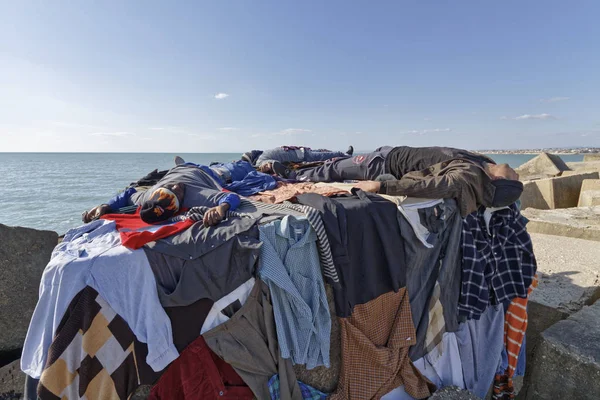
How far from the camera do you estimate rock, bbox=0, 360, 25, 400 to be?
2.07 metres

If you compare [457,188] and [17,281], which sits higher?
[457,188]

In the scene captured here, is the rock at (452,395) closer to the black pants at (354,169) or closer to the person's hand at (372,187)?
the person's hand at (372,187)

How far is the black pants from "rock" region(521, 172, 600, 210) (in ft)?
13.6

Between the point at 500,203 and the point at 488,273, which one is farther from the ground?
the point at 500,203

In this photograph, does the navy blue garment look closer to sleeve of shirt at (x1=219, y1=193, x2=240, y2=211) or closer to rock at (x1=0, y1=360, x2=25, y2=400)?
sleeve of shirt at (x1=219, y1=193, x2=240, y2=211)

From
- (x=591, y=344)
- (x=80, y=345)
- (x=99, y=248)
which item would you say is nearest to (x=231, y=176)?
(x=99, y=248)

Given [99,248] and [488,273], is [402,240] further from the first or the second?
[99,248]

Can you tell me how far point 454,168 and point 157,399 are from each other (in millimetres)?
2891

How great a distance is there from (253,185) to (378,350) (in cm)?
235

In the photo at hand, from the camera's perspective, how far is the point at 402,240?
7.61 feet

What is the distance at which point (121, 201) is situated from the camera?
3.16m

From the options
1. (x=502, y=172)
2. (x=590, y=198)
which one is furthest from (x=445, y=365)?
(x=590, y=198)

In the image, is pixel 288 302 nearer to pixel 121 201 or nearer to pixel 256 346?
pixel 256 346

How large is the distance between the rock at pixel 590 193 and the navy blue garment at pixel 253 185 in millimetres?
5938
